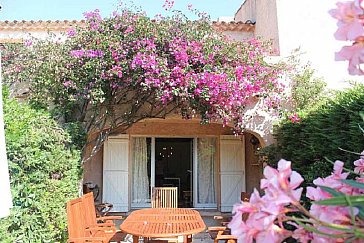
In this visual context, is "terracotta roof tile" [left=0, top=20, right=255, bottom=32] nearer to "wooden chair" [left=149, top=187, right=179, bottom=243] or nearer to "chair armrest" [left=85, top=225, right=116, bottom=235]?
"wooden chair" [left=149, top=187, right=179, bottom=243]

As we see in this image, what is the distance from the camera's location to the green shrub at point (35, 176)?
4.99 metres

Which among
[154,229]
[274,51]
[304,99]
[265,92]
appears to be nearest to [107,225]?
[154,229]

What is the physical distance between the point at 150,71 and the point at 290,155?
3161mm

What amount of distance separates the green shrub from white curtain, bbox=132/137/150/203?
5212mm

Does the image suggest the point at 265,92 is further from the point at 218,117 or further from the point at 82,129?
the point at 82,129

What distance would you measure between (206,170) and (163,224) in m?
6.33

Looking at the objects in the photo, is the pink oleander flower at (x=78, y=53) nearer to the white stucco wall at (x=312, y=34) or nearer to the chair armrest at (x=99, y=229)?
the chair armrest at (x=99, y=229)

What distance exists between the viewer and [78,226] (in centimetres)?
528

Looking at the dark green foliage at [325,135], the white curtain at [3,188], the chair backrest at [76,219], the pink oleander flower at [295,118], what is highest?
the pink oleander flower at [295,118]


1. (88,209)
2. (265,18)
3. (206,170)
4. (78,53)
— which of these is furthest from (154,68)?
(206,170)

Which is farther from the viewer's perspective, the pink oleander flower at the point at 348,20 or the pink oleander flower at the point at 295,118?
the pink oleander flower at the point at 295,118

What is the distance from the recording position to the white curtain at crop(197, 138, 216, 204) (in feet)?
38.8

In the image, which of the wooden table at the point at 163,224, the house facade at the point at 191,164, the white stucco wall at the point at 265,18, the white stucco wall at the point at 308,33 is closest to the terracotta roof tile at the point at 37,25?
the house facade at the point at 191,164

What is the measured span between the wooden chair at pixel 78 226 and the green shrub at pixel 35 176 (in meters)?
0.48
